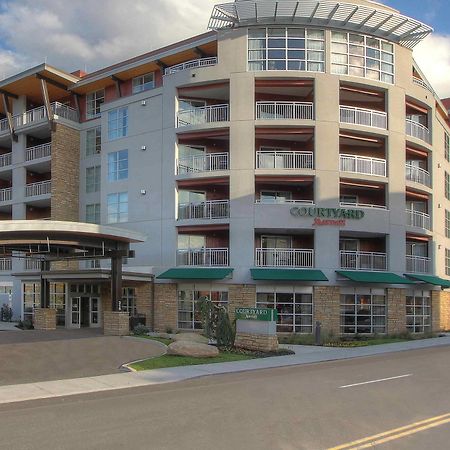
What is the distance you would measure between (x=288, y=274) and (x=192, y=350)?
13.0 m

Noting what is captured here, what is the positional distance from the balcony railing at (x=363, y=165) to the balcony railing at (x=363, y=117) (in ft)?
6.60

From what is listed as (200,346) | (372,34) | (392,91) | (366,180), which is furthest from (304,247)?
(200,346)

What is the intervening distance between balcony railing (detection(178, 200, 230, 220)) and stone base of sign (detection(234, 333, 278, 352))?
12.0 metres

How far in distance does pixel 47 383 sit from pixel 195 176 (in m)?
20.7

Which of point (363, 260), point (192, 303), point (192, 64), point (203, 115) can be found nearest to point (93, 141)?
point (192, 64)

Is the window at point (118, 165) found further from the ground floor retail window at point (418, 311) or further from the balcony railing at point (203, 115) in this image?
the ground floor retail window at point (418, 311)

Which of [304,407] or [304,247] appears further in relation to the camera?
[304,247]

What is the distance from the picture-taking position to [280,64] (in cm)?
3369

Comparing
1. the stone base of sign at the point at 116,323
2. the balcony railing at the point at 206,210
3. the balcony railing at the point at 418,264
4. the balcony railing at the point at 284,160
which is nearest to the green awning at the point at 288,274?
the balcony railing at the point at 206,210

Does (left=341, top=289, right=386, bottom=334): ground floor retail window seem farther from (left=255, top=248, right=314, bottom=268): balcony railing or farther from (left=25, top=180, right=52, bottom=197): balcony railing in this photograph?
(left=25, top=180, right=52, bottom=197): balcony railing

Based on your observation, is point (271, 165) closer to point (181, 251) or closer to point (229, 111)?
point (229, 111)

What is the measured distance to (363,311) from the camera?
108 feet

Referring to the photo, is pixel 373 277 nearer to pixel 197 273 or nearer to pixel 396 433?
pixel 197 273

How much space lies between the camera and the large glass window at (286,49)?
3366 cm
